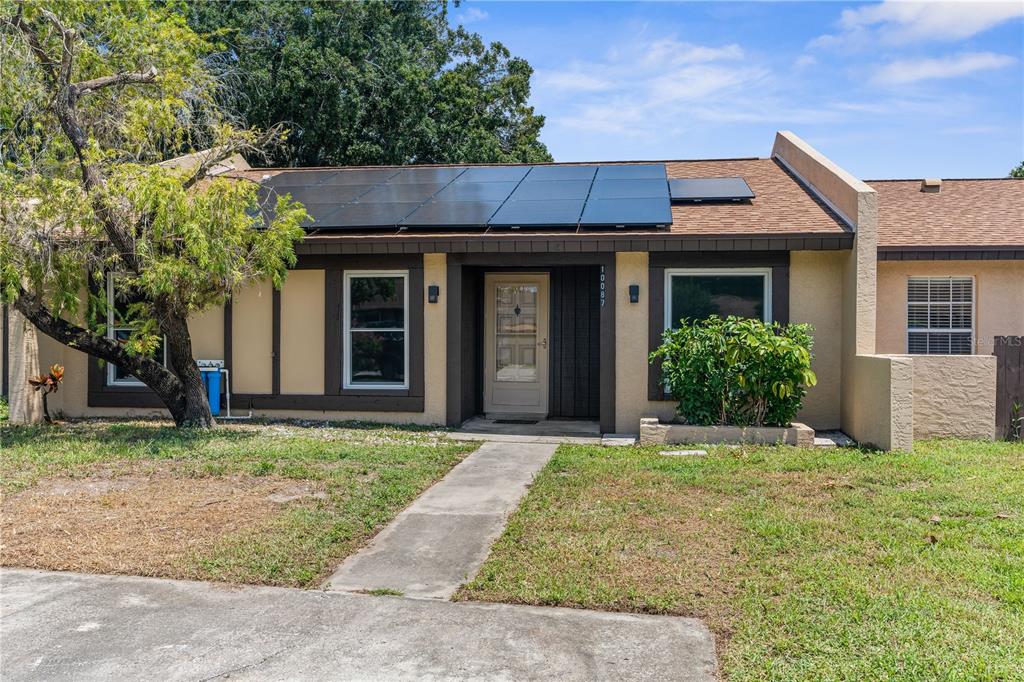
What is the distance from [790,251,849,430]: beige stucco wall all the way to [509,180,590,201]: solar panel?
3.40m

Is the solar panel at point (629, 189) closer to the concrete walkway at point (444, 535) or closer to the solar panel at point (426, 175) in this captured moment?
the solar panel at point (426, 175)

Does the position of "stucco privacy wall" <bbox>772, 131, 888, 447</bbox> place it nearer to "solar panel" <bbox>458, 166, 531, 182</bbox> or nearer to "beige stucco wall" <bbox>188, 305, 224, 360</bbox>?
"solar panel" <bbox>458, 166, 531, 182</bbox>

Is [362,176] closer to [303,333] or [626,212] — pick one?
[303,333]

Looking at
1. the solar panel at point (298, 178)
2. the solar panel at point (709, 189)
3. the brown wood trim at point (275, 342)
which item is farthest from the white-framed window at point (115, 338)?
the solar panel at point (709, 189)

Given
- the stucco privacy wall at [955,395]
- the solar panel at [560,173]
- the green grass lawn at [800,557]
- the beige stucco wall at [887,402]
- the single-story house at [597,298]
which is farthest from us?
the solar panel at [560,173]

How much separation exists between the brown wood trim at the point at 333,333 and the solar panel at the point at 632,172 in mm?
4759

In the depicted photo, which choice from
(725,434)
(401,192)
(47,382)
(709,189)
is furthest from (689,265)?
(47,382)

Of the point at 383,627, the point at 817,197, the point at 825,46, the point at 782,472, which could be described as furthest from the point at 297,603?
the point at 825,46

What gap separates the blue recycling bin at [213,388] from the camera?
11500mm

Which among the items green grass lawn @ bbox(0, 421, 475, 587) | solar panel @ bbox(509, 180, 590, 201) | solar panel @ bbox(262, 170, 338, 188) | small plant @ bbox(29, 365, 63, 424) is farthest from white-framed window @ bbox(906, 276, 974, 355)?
small plant @ bbox(29, 365, 63, 424)

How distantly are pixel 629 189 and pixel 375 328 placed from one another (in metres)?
4.42

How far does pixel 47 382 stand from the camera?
11.3 metres

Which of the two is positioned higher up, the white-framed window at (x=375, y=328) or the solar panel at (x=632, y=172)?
the solar panel at (x=632, y=172)

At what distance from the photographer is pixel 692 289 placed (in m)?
10.8
